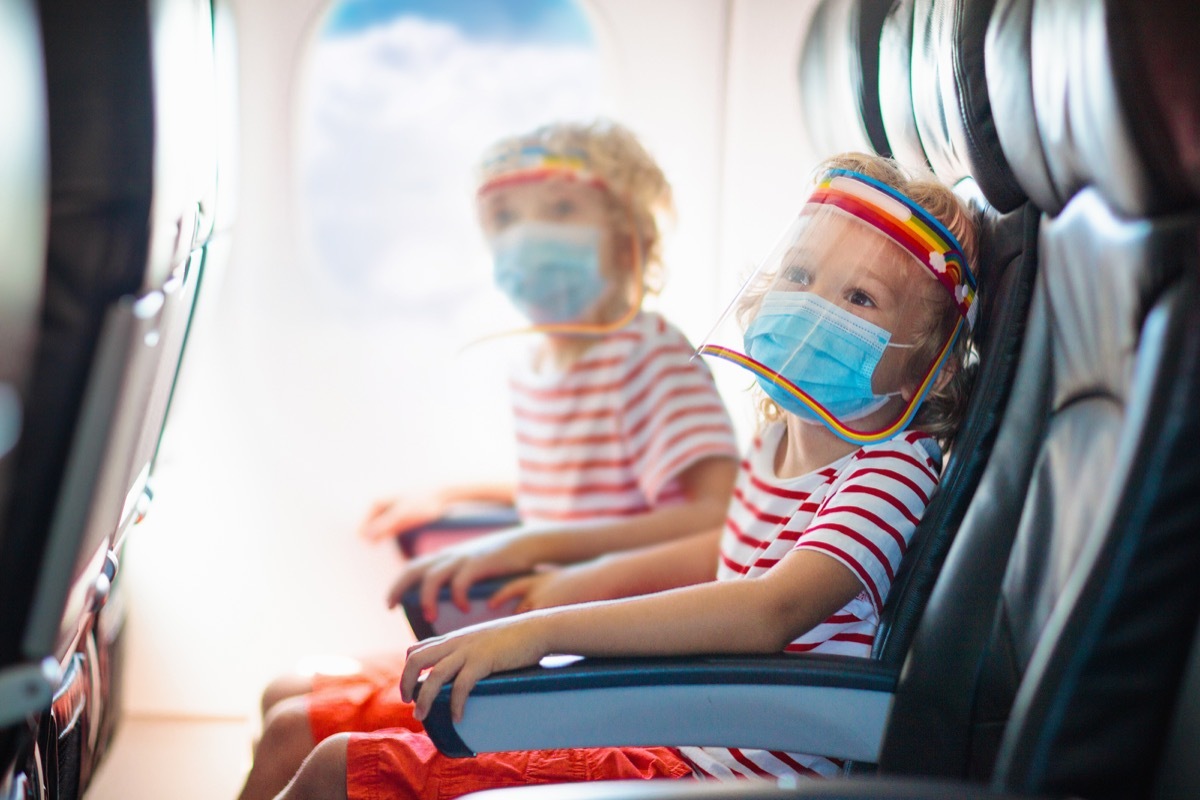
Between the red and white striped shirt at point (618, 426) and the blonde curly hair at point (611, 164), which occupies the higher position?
the blonde curly hair at point (611, 164)

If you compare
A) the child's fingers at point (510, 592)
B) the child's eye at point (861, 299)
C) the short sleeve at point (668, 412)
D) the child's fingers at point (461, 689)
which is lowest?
the child's fingers at point (510, 592)

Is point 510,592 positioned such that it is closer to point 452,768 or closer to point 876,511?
point 452,768

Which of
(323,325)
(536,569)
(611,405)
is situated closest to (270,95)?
(323,325)

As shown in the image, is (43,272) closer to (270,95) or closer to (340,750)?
(340,750)

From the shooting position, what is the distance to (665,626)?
3.58 feet

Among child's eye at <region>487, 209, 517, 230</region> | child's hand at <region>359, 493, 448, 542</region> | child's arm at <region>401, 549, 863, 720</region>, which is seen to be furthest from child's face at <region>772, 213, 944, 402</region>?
child's hand at <region>359, 493, 448, 542</region>

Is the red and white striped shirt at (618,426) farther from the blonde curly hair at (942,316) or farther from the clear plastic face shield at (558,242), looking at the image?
the blonde curly hair at (942,316)

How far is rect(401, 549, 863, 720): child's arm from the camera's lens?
3.49 ft

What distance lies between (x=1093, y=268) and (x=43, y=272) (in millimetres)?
794

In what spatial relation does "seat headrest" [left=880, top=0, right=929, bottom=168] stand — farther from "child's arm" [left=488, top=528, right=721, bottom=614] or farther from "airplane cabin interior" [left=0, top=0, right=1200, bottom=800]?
"child's arm" [left=488, top=528, right=721, bottom=614]

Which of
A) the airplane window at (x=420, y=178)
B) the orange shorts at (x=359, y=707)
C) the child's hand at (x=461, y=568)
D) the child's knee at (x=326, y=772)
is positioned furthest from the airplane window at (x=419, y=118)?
the child's knee at (x=326, y=772)

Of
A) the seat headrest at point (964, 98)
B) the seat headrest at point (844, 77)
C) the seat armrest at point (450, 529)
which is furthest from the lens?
the seat armrest at point (450, 529)

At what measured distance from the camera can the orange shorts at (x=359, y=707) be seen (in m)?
1.30

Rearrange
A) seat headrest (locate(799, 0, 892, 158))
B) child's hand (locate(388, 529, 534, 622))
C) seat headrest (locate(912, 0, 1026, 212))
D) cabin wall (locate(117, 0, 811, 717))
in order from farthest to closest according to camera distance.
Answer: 1. cabin wall (locate(117, 0, 811, 717))
2. child's hand (locate(388, 529, 534, 622))
3. seat headrest (locate(799, 0, 892, 158))
4. seat headrest (locate(912, 0, 1026, 212))
